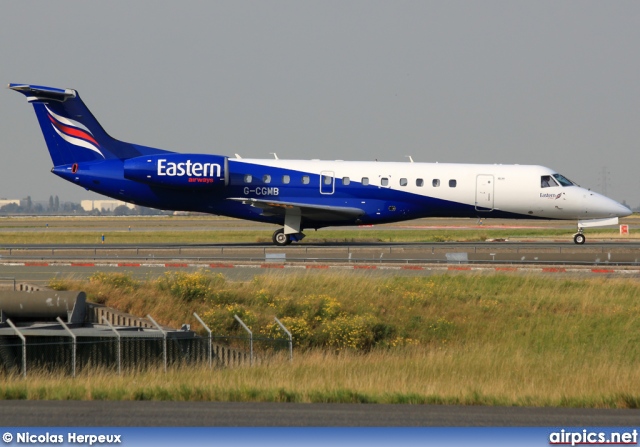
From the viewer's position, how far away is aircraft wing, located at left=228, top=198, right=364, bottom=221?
37750 millimetres

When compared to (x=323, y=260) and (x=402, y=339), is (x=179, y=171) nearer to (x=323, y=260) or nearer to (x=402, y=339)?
(x=323, y=260)

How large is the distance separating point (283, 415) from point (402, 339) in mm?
11906

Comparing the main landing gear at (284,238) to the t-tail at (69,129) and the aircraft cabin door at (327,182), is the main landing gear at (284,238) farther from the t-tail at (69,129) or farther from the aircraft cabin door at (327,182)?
the t-tail at (69,129)

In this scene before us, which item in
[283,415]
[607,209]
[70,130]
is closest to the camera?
[283,415]

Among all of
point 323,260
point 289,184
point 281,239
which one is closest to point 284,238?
point 281,239

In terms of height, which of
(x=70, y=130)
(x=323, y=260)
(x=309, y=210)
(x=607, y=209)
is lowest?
(x=323, y=260)

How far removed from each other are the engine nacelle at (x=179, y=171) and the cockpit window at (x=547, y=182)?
14.4 m

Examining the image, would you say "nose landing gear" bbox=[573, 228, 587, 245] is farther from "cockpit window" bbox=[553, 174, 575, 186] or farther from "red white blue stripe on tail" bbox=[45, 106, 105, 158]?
"red white blue stripe on tail" bbox=[45, 106, 105, 158]

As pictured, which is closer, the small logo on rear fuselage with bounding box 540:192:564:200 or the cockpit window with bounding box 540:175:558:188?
the small logo on rear fuselage with bounding box 540:192:564:200

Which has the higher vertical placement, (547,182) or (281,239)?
(547,182)

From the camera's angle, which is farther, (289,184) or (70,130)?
(70,130)

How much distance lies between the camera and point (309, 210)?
126 ft

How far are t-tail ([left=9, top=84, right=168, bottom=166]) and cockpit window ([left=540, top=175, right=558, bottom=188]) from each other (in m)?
20.0

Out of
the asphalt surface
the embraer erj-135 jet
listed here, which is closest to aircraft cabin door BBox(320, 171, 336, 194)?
the embraer erj-135 jet
